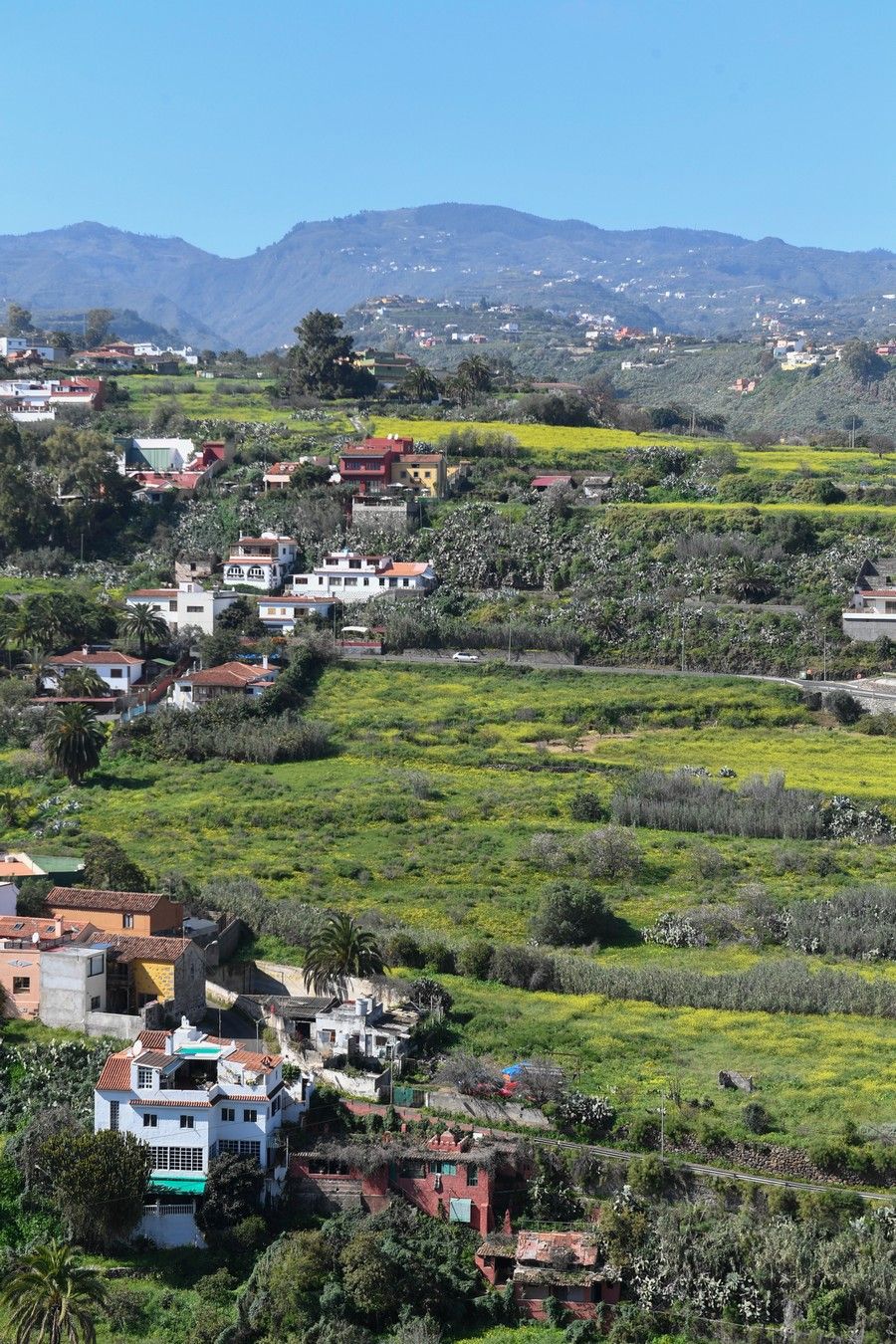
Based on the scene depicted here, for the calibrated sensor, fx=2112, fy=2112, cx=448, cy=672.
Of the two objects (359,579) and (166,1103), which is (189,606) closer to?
(359,579)

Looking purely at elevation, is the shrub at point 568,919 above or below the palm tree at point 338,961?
below

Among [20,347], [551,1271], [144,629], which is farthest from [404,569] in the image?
[20,347]

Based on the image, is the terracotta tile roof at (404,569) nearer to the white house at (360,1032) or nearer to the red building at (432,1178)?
the white house at (360,1032)

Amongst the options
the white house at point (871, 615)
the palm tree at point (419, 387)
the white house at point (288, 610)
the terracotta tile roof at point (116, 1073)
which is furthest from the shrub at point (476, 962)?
the palm tree at point (419, 387)

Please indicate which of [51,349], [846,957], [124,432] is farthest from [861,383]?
[846,957]

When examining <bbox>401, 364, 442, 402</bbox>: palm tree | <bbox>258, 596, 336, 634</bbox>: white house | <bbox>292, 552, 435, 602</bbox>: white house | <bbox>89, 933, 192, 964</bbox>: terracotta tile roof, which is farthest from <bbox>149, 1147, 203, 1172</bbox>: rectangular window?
<bbox>401, 364, 442, 402</bbox>: palm tree

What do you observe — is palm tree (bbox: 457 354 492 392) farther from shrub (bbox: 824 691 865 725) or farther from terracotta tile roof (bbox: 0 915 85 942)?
terracotta tile roof (bbox: 0 915 85 942)
